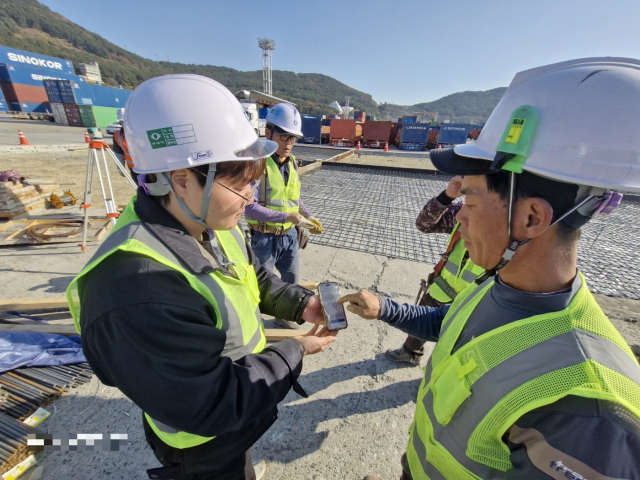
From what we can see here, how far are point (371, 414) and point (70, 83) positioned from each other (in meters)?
52.4

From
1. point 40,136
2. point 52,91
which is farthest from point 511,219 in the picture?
point 52,91

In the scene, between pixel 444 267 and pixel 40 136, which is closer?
pixel 444 267

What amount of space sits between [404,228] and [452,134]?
26174 mm

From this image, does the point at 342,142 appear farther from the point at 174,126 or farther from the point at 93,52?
the point at 93,52

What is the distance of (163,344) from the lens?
3.13ft

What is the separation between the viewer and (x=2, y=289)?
4.08 metres

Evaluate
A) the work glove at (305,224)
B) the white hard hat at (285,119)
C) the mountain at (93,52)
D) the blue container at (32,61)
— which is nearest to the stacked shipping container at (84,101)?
the blue container at (32,61)

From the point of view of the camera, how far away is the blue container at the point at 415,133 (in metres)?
28.9

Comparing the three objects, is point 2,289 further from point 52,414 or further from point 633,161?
point 633,161

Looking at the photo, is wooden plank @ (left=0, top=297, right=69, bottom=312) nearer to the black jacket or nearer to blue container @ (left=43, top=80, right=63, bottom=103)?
the black jacket

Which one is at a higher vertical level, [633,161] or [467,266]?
[633,161]

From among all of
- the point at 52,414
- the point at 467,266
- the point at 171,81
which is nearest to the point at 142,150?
the point at 171,81

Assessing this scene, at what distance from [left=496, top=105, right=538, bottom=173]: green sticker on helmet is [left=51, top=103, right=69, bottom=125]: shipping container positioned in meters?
47.6

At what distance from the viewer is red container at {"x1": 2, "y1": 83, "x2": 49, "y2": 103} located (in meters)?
39.8
